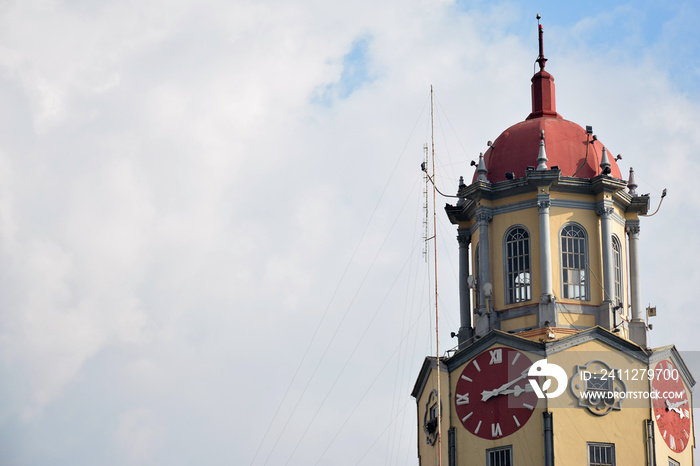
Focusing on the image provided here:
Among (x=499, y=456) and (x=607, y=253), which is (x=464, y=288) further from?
(x=499, y=456)

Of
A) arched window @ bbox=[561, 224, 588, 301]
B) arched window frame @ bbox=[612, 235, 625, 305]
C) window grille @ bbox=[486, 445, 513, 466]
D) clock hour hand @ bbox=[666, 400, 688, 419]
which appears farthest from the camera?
arched window frame @ bbox=[612, 235, 625, 305]

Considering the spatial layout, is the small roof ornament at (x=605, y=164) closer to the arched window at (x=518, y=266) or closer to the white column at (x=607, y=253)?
the white column at (x=607, y=253)

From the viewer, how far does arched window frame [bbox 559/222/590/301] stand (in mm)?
72562

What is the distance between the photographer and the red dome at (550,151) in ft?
246

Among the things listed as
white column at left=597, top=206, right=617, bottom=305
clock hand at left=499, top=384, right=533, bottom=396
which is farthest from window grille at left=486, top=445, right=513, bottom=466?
white column at left=597, top=206, right=617, bottom=305

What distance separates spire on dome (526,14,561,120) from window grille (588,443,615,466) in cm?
1857

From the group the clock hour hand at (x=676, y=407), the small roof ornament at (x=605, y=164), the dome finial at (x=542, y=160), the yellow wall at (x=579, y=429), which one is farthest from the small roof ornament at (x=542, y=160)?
the clock hour hand at (x=676, y=407)

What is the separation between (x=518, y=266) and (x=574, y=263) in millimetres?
2698

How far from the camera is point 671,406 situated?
231ft

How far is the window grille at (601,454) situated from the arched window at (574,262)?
25.1ft

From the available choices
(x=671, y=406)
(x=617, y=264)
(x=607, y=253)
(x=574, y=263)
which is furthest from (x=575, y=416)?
(x=617, y=264)

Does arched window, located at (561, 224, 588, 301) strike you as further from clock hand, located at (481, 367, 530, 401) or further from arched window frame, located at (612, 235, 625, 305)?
clock hand, located at (481, 367, 530, 401)

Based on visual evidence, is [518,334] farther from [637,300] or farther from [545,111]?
[545,111]

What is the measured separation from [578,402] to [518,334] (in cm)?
471
